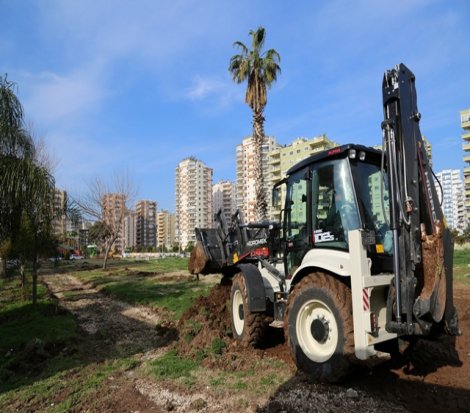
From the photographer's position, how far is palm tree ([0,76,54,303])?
9.41 m

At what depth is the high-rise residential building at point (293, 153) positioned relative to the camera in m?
94.2

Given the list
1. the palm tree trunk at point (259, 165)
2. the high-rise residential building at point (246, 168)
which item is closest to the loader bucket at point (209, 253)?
the palm tree trunk at point (259, 165)

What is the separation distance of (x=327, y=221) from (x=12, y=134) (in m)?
7.94

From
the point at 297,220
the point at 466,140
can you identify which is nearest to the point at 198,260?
the point at 297,220

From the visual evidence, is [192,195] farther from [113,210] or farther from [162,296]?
[162,296]

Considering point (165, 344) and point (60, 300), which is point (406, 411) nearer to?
point (165, 344)

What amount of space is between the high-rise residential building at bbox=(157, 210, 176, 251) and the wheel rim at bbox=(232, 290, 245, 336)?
13471cm

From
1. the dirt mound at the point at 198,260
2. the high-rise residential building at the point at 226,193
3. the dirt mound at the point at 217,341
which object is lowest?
the dirt mound at the point at 217,341

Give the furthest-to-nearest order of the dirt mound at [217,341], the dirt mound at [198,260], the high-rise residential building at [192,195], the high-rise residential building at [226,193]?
the high-rise residential building at [226,193] < the high-rise residential building at [192,195] < the dirt mound at [198,260] < the dirt mound at [217,341]

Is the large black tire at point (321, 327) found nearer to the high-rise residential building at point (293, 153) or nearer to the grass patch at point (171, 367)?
the grass patch at point (171, 367)

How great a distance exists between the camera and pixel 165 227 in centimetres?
14938

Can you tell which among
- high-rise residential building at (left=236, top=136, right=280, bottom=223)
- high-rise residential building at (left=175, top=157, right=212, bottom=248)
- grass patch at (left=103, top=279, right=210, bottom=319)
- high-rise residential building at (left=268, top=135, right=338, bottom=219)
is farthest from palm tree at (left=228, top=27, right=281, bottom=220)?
high-rise residential building at (left=175, top=157, right=212, bottom=248)

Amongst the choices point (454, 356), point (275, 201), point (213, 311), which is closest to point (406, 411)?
point (454, 356)

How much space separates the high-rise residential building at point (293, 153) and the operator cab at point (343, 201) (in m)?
83.9
